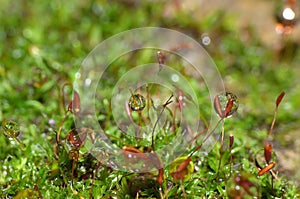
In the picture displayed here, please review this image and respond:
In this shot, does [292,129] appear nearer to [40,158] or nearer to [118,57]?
[118,57]

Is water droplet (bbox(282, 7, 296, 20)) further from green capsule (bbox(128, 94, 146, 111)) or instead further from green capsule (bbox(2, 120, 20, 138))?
green capsule (bbox(2, 120, 20, 138))

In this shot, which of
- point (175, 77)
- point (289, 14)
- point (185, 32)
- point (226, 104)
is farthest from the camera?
point (185, 32)

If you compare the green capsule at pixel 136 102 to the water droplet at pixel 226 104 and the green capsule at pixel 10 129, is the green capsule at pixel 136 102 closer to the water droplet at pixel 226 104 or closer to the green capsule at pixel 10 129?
the water droplet at pixel 226 104

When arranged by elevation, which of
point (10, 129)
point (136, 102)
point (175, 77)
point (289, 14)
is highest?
point (289, 14)

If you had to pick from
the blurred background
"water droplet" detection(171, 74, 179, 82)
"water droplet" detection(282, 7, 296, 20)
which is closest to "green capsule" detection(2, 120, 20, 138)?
the blurred background

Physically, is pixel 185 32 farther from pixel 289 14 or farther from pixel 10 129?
pixel 10 129

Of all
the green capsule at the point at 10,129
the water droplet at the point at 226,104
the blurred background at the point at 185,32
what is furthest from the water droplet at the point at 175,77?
the green capsule at the point at 10,129

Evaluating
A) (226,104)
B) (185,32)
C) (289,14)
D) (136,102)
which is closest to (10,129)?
(136,102)
